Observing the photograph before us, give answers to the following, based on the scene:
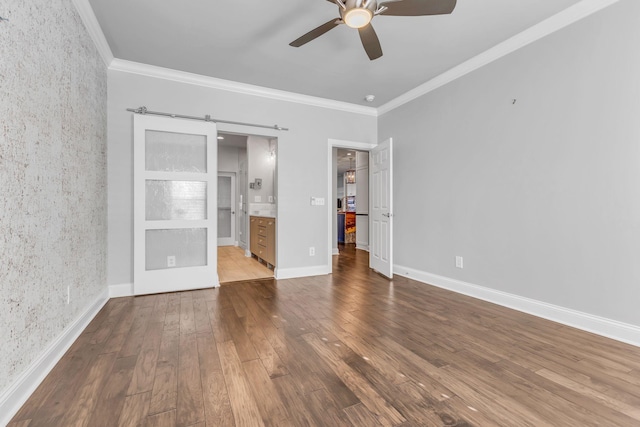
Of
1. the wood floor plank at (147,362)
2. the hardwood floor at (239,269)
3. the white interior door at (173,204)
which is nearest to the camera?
the wood floor plank at (147,362)

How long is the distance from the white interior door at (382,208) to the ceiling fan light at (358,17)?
2193 millimetres

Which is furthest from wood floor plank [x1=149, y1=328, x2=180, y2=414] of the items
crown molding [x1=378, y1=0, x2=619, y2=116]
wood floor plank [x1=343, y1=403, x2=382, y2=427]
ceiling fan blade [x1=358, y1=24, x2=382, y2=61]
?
crown molding [x1=378, y1=0, x2=619, y2=116]

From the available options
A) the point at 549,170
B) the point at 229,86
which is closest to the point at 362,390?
the point at 549,170

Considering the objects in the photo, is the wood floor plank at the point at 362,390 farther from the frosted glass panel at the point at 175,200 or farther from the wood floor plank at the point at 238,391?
the frosted glass panel at the point at 175,200

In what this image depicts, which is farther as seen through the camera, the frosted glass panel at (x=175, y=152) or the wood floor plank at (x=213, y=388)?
the frosted glass panel at (x=175, y=152)

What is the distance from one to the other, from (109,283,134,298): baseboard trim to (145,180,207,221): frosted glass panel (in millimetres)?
804

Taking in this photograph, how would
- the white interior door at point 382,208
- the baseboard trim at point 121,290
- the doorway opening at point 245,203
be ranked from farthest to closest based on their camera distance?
the doorway opening at point 245,203 → the white interior door at point 382,208 → the baseboard trim at point 121,290

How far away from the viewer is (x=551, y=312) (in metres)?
2.63

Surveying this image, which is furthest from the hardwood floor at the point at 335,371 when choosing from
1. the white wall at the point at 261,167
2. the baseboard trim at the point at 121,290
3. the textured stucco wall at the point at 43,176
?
the white wall at the point at 261,167

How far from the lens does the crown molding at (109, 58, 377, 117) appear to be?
134 inches

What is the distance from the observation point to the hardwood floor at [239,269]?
4.33 meters

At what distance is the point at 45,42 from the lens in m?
1.83

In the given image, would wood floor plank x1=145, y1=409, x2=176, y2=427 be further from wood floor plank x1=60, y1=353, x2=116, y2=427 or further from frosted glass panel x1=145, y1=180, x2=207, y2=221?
frosted glass panel x1=145, y1=180, x2=207, y2=221

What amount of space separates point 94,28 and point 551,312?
490cm
